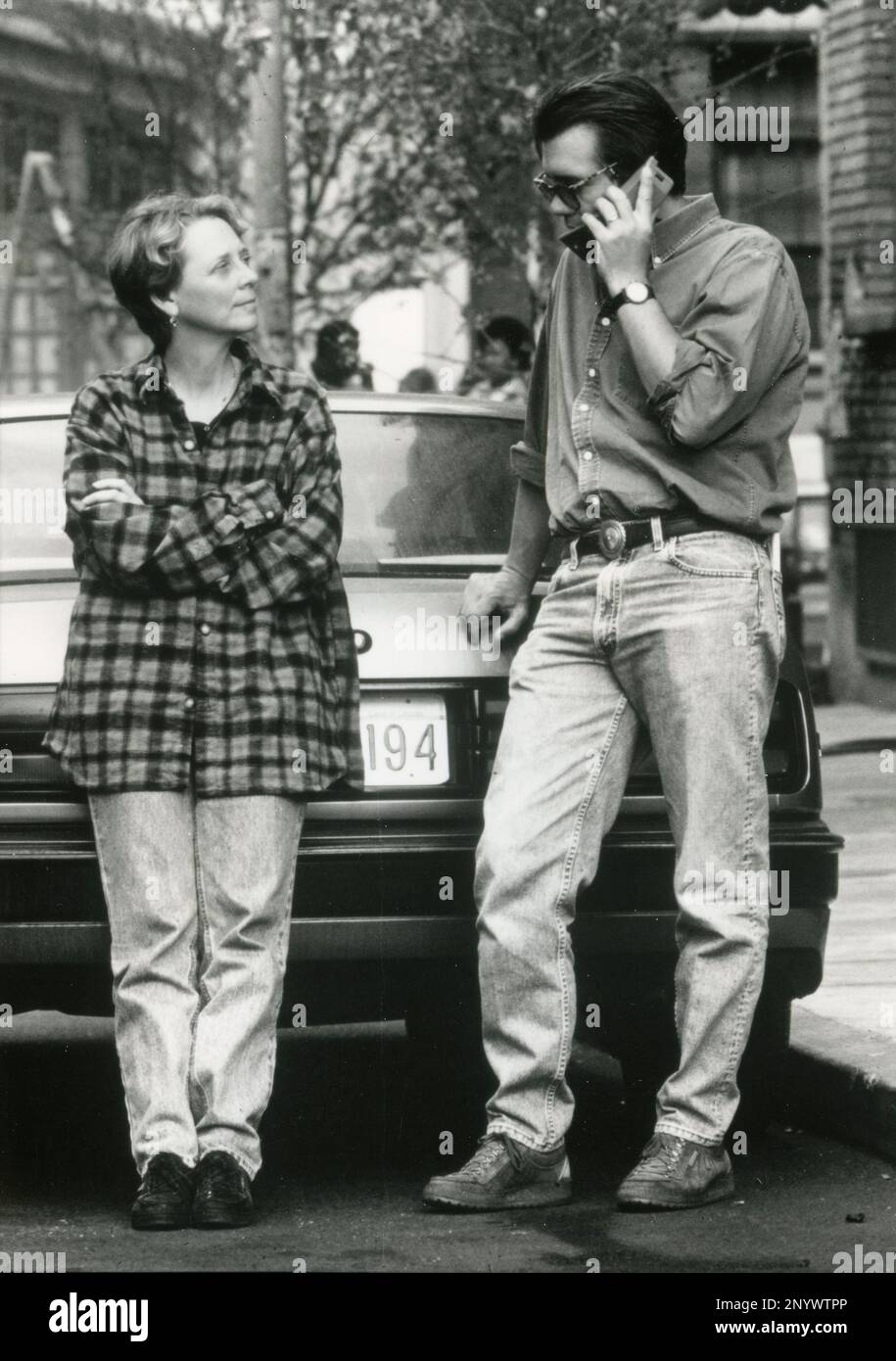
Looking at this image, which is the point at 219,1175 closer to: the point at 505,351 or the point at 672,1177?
the point at 672,1177

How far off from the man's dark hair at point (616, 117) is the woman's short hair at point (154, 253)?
674 mm

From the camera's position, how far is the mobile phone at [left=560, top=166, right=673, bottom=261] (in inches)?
184

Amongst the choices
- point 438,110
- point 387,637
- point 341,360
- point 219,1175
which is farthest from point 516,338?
point 219,1175

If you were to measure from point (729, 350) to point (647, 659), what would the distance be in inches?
22.3

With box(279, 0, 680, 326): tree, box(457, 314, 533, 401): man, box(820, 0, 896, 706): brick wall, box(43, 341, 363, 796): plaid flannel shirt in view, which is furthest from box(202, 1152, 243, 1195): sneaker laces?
box(820, 0, 896, 706): brick wall

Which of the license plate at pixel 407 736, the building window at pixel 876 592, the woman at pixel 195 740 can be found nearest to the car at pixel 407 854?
the license plate at pixel 407 736

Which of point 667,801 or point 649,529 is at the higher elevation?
point 649,529

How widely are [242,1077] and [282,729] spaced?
631 mm

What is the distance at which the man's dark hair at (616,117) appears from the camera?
15.2 feet

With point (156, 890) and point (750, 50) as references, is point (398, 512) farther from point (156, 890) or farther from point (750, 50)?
point (750, 50)

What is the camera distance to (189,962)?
4.72m

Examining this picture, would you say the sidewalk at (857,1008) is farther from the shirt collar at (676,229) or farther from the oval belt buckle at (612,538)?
the shirt collar at (676,229)

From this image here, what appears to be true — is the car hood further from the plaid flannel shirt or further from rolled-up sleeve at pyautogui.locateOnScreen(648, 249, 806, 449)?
rolled-up sleeve at pyautogui.locateOnScreen(648, 249, 806, 449)

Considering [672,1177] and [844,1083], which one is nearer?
[672,1177]
